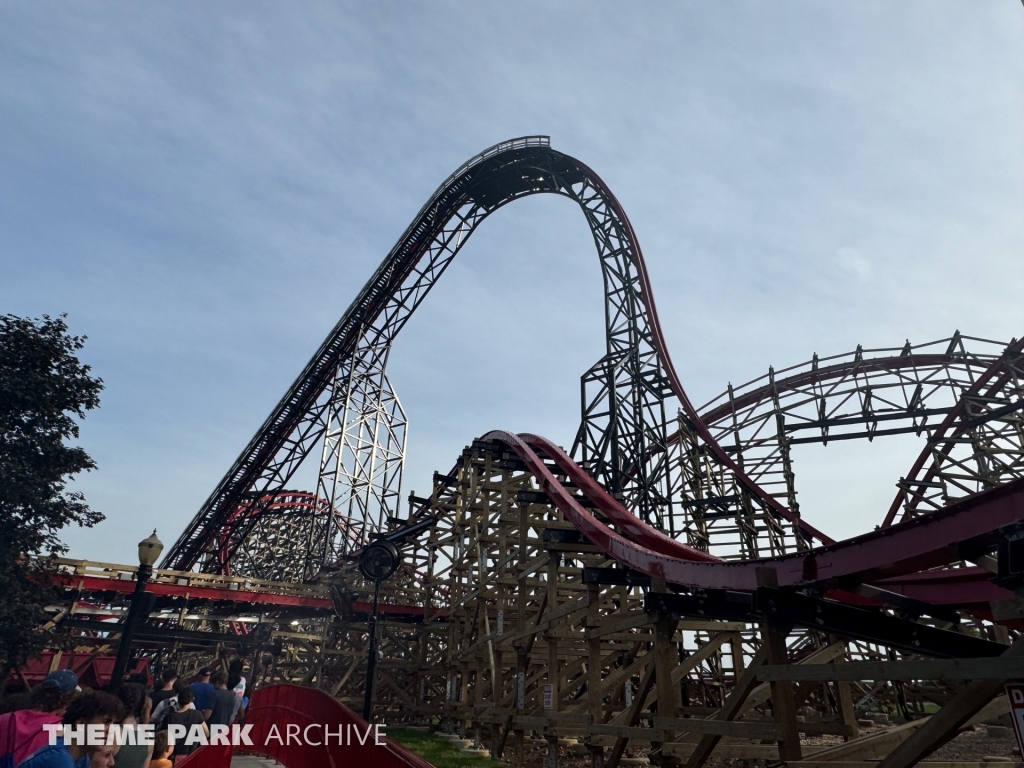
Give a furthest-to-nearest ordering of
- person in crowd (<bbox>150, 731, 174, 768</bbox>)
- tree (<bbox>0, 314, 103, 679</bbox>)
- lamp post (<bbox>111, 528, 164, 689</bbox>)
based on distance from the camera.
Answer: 1. tree (<bbox>0, 314, 103, 679</bbox>)
2. lamp post (<bbox>111, 528, 164, 689</bbox>)
3. person in crowd (<bbox>150, 731, 174, 768</bbox>)

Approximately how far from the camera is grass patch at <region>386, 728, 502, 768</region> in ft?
28.6

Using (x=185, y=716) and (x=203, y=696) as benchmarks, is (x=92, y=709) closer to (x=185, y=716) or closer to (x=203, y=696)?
(x=185, y=716)

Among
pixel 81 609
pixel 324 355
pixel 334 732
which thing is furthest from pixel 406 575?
pixel 334 732

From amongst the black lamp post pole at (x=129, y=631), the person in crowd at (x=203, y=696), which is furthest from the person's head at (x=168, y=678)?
the black lamp post pole at (x=129, y=631)

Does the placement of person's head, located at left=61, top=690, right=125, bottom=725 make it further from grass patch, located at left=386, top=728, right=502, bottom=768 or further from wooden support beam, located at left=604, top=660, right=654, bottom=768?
grass patch, located at left=386, top=728, right=502, bottom=768

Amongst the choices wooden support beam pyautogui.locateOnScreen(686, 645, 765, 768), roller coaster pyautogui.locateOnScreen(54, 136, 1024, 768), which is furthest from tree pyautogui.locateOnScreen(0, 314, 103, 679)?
wooden support beam pyautogui.locateOnScreen(686, 645, 765, 768)

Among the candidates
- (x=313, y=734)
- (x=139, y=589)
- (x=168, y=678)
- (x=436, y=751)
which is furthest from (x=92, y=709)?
(x=436, y=751)

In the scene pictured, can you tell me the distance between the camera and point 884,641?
426cm

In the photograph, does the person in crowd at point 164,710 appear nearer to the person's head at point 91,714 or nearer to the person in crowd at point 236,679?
the person in crowd at point 236,679

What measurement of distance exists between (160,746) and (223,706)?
4.55ft

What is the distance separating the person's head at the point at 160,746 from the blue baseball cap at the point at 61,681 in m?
1.71

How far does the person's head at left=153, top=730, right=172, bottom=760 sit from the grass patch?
4.11m

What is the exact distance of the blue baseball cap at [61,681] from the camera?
12.6 feet

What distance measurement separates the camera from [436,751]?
9961 mm
